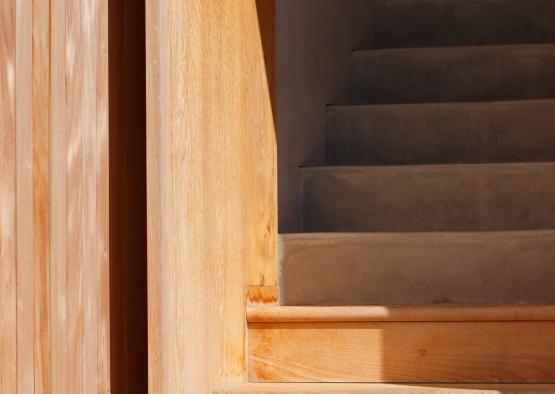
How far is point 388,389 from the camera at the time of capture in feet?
6.56

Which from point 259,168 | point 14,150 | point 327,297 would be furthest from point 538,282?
point 14,150

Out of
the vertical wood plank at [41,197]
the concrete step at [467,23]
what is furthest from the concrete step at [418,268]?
the concrete step at [467,23]

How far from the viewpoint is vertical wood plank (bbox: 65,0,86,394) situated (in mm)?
1575

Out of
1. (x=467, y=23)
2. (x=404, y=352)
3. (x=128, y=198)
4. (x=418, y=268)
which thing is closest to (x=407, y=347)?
(x=404, y=352)

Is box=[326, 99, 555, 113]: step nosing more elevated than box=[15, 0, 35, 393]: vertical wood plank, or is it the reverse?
box=[326, 99, 555, 113]: step nosing

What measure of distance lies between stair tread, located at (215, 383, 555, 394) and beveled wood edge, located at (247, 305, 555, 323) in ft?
0.44

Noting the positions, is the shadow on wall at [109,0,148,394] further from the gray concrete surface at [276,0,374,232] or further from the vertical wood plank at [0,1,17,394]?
the gray concrete surface at [276,0,374,232]

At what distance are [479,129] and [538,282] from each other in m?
0.94

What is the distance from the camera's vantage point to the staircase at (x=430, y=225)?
2.10 m

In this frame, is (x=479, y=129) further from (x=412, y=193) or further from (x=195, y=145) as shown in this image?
(x=195, y=145)

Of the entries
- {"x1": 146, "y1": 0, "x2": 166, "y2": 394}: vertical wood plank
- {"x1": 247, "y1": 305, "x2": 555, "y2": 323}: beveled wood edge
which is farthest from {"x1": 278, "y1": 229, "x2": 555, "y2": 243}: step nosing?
{"x1": 146, "y1": 0, "x2": 166, "y2": 394}: vertical wood plank

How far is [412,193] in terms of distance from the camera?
282 cm

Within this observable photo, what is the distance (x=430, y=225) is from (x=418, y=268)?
0.48 metres

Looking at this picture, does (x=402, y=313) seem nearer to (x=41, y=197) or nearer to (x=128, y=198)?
(x=128, y=198)
